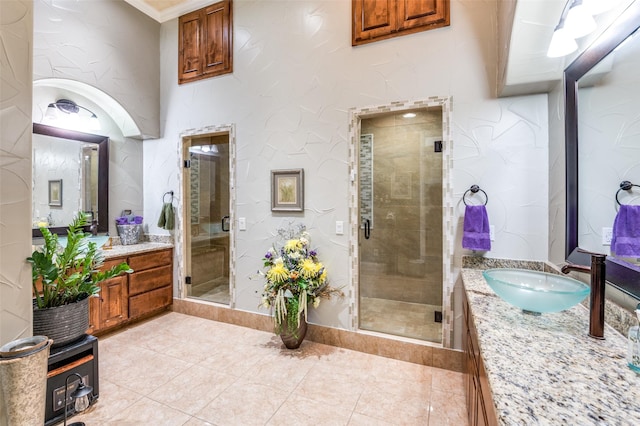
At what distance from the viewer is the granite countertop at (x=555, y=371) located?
2.35ft

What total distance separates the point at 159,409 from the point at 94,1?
4.07m

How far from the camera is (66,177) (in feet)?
10.00

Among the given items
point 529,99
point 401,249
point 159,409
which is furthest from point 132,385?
point 529,99

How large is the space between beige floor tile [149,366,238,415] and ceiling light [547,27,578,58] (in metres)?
3.07

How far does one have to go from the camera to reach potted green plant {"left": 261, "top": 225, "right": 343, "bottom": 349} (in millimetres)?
2547

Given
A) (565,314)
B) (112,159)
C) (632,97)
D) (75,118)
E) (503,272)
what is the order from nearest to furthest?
(632,97)
(565,314)
(503,272)
(75,118)
(112,159)

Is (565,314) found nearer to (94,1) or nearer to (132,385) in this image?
(132,385)

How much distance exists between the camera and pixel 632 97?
1.16 meters

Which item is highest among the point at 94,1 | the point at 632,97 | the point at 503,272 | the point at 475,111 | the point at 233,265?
the point at 94,1

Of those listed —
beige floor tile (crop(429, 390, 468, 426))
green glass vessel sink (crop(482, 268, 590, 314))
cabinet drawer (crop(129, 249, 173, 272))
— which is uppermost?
green glass vessel sink (crop(482, 268, 590, 314))

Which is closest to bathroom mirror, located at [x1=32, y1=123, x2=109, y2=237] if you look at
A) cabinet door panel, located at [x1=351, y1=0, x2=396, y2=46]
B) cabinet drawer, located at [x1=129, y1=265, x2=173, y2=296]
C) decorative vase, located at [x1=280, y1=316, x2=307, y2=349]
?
cabinet drawer, located at [x1=129, y1=265, x2=173, y2=296]

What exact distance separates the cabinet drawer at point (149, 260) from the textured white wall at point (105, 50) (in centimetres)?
155

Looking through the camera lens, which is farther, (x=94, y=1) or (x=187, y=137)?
(x=187, y=137)

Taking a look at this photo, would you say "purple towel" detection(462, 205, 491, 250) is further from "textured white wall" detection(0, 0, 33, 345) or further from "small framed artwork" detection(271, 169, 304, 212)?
"textured white wall" detection(0, 0, 33, 345)
